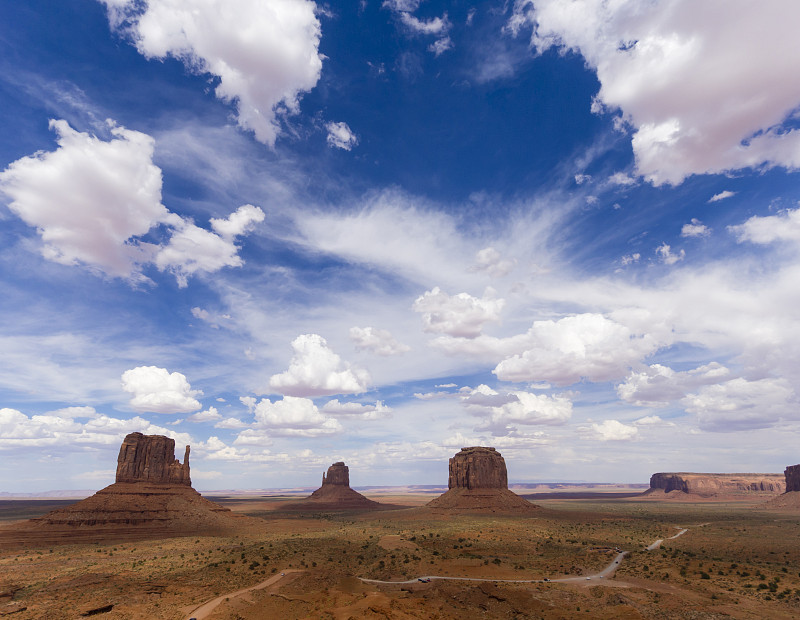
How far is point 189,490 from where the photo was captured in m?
106

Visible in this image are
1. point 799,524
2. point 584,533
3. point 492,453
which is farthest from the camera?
point 492,453

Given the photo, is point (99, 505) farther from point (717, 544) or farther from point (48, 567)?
point (717, 544)

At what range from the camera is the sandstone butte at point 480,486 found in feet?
405

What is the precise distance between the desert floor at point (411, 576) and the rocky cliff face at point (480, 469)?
Result: 49.6 meters

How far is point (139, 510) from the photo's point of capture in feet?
305

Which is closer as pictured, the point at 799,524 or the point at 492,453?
the point at 799,524

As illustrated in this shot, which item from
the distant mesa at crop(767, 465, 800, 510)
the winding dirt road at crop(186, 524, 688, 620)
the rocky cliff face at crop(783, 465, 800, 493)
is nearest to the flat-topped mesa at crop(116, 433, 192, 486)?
the winding dirt road at crop(186, 524, 688, 620)

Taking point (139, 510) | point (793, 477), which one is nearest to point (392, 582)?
point (139, 510)

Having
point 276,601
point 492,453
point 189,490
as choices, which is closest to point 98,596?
point 276,601

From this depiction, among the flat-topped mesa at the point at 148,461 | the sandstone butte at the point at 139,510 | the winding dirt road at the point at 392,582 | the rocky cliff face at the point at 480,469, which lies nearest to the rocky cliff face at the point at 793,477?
the rocky cliff face at the point at 480,469

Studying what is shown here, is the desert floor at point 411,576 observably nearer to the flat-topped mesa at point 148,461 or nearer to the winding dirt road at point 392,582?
the winding dirt road at point 392,582

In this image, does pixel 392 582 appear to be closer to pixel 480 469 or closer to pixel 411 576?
pixel 411 576

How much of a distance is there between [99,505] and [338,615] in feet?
282

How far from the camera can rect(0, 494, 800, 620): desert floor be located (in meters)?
37.1
